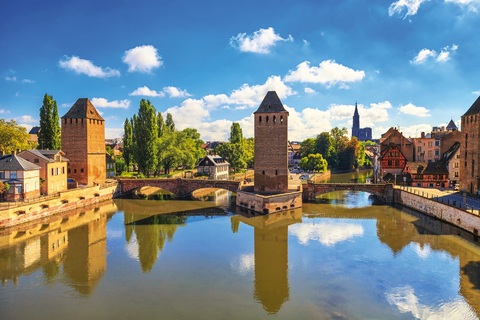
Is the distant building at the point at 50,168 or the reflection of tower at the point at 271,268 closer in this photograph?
the reflection of tower at the point at 271,268

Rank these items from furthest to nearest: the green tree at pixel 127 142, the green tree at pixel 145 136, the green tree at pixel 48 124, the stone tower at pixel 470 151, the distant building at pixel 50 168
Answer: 1. the green tree at pixel 127 142
2. the green tree at pixel 145 136
3. the green tree at pixel 48 124
4. the distant building at pixel 50 168
5. the stone tower at pixel 470 151

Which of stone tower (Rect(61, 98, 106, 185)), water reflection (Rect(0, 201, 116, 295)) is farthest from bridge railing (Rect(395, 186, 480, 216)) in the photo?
stone tower (Rect(61, 98, 106, 185))

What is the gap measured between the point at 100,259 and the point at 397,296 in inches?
765

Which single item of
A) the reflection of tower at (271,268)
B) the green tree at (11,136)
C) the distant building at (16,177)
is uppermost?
the green tree at (11,136)

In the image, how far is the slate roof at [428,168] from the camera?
144 feet

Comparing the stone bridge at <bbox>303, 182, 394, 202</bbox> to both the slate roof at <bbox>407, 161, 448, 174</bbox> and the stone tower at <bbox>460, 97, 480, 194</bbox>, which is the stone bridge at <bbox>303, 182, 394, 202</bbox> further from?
the stone tower at <bbox>460, 97, 480, 194</bbox>

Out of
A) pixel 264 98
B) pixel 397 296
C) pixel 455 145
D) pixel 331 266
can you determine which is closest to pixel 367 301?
pixel 397 296

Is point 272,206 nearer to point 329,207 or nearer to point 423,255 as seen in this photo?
point 329,207

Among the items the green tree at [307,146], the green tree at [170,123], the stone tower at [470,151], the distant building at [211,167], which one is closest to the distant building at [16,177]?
the distant building at [211,167]

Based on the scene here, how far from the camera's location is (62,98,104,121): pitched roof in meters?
43.2

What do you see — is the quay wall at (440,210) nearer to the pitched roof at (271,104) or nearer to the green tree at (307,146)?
the pitched roof at (271,104)

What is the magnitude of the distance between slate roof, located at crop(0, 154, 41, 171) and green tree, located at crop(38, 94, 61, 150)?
12.8 m

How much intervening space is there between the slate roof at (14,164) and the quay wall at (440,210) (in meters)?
42.9

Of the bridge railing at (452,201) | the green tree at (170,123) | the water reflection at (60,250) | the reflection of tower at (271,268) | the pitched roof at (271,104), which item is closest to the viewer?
the reflection of tower at (271,268)
